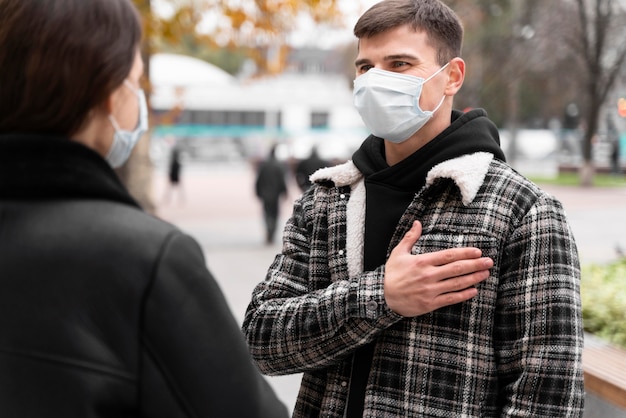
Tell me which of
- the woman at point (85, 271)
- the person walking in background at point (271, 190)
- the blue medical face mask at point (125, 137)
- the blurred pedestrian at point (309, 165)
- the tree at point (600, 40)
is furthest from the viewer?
the person walking in background at point (271, 190)

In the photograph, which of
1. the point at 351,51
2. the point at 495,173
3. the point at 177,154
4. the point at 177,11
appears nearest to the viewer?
the point at 495,173

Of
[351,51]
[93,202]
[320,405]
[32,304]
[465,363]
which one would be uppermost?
[351,51]

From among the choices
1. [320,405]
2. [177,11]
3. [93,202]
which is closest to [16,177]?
[93,202]

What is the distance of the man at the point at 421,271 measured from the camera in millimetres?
1800

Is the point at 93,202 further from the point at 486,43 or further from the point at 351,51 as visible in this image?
the point at 351,51

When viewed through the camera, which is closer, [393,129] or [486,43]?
[393,129]

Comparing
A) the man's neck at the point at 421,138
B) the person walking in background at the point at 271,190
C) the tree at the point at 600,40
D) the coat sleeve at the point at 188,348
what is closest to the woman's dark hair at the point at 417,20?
the man's neck at the point at 421,138

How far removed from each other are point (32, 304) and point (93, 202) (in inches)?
7.2

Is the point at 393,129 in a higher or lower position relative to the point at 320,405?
higher

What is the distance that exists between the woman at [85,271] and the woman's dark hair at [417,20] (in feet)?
3.09

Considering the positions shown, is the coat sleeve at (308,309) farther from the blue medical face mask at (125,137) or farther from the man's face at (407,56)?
the blue medical face mask at (125,137)

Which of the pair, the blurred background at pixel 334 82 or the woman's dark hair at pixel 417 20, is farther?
the blurred background at pixel 334 82

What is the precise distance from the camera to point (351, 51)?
124 feet

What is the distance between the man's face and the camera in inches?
82.0
